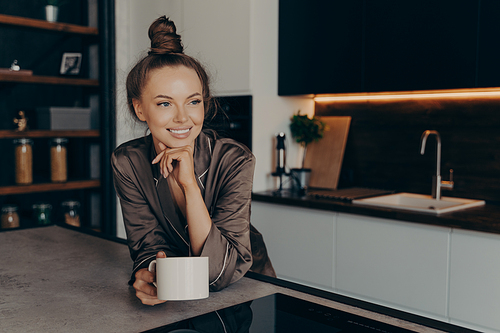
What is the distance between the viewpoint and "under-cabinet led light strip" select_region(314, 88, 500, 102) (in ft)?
8.20

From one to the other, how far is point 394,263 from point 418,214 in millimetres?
279

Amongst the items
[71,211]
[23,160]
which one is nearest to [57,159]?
[23,160]

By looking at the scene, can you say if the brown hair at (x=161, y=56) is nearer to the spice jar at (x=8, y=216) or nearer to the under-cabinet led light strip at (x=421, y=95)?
the under-cabinet led light strip at (x=421, y=95)

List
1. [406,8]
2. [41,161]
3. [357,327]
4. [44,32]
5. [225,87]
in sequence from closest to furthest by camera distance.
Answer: [357,327], [406,8], [225,87], [44,32], [41,161]

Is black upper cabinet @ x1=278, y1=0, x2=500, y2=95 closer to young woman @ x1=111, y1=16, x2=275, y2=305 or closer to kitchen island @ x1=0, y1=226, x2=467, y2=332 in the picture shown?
young woman @ x1=111, y1=16, x2=275, y2=305

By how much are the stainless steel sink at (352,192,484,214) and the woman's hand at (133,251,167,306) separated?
1.54 metres

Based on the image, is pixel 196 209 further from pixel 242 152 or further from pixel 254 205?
pixel 254 205

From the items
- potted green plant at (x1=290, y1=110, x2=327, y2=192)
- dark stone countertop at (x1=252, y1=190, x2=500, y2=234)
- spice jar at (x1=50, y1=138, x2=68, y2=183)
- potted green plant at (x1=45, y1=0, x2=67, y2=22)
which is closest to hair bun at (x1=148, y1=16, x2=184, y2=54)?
dark stone countertop at (x1=252, y1=190, x2=500, y2=234)

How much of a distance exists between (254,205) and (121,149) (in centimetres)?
169

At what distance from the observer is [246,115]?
2949mm

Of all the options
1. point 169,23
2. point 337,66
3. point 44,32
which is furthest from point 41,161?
point 169,23

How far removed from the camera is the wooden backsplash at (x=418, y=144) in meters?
2.55

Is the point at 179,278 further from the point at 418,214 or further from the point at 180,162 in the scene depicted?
the point at 418,214

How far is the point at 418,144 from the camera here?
2811mm
